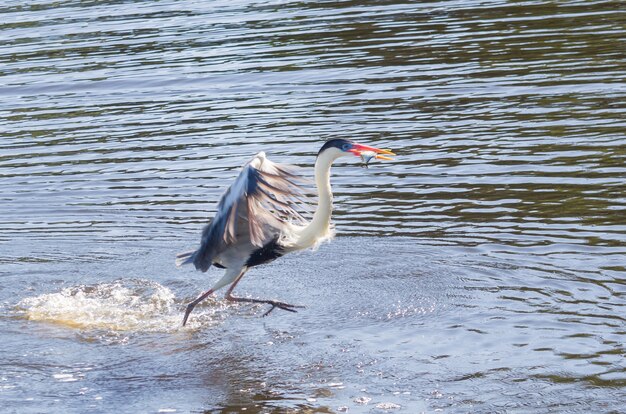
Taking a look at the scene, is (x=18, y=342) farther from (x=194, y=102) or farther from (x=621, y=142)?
(x=194, y=102)

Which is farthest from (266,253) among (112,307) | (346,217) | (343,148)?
(346,217)

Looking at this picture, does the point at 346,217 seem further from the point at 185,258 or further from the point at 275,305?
the point at 275,305

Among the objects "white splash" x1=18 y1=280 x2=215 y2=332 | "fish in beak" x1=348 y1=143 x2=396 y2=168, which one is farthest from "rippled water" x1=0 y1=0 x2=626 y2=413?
"fish in beak" x1=348 y1=143 x2=396 y2=168

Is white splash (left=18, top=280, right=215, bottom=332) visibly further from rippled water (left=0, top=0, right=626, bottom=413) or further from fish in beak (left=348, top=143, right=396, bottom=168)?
fish in beak (left=348, top=143, right=396, bottom=168)

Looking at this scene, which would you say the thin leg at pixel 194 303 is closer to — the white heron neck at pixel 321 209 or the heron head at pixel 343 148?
the white heron neck at pixel 321 209

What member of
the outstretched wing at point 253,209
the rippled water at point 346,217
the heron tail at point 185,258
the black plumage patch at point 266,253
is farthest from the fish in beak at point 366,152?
the heron tail at point 185,258

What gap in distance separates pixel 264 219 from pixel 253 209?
20cm

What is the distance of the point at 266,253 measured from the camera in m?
9.88

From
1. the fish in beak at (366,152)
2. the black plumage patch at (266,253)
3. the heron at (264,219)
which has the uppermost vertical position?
the fish in beak at (366,152)

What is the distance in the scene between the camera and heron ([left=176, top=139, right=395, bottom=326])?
9133mm

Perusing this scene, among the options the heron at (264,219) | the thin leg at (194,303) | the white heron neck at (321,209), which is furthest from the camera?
the thin leg at (194,303)

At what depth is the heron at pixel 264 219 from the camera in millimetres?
9133

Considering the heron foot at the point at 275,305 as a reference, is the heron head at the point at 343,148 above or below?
above

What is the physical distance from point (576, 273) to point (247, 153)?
5728 mm
